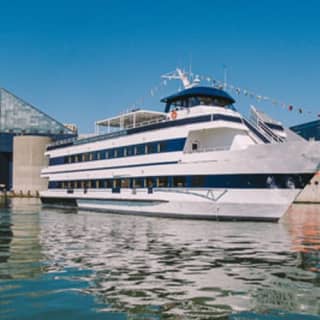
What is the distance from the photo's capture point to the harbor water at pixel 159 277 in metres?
7.92

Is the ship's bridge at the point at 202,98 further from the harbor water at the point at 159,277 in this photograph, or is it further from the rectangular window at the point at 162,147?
the harbor water at the point at 159,277

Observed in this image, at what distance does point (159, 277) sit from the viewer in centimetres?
1056

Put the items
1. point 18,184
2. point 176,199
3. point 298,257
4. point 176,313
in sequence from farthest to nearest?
point 18,184
point 176,199
point 298,257
point 176,313

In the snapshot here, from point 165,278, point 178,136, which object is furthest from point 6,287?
point 178,136

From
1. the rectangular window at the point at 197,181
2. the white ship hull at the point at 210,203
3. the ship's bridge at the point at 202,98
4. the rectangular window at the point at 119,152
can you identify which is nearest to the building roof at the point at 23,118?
the rectangular window at the point at 119,152

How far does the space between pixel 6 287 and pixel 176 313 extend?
12.6 ft

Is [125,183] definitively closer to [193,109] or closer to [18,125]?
[193,109]

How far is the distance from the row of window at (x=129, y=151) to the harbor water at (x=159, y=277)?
1079cm

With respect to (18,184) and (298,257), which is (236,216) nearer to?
(298,257)

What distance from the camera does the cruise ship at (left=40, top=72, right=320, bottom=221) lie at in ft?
81.6

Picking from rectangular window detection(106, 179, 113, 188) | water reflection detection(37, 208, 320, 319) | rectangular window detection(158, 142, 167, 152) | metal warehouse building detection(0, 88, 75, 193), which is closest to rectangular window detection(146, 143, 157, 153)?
rectangular window detection(158, 142, 167, 152)

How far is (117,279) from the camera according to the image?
1027cm

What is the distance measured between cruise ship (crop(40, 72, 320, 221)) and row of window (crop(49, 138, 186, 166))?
0.06 meters

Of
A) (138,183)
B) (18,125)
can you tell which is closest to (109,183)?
(138,183)
